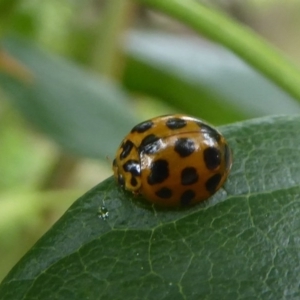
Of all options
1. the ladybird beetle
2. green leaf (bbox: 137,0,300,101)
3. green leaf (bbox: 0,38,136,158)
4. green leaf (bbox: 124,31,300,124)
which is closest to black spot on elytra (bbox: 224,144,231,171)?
the ladybird beetle

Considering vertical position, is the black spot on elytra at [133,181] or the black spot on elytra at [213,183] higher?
the black spot on elytra at [213,183]

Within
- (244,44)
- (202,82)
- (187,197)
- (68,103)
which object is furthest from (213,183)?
(202,82)

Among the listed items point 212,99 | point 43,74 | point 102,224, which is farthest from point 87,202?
point 212,99

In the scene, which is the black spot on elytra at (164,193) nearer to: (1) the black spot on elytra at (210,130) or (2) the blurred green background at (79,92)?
(1) the black spot on elytra at (210,130)

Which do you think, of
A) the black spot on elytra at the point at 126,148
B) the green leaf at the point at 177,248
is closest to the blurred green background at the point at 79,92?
the black spot on elytra at the point at 126,148

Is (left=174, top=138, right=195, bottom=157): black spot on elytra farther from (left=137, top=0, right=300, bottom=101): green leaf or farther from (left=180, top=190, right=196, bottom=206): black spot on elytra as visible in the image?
(left=137, top=0, right=300, bottom=101): green leaf

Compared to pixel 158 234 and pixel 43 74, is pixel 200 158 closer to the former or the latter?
pixel 158 234
